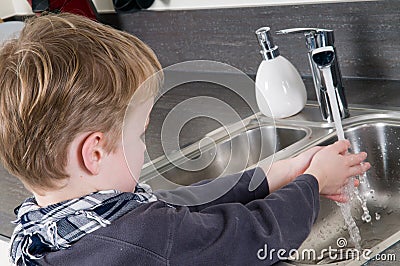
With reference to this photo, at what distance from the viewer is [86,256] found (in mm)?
934

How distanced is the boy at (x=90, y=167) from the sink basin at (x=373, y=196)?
0.91 ft

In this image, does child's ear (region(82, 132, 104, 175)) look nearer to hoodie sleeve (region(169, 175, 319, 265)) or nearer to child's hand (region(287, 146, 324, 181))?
hoodie sleeve (region(169, 175, 319, 265))

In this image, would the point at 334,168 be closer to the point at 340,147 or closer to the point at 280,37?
the point at 340,147

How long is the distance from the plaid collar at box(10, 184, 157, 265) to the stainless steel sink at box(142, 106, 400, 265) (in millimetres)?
382

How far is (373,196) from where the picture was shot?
1.41m

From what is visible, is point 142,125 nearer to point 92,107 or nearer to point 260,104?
point 92,107

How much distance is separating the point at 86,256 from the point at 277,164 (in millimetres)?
385

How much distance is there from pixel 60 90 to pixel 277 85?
2.33 feet

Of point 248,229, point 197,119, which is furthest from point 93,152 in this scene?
point 197,119

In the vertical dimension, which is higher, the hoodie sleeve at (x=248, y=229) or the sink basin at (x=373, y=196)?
the hoodie sleeve at (x=248, y=229)

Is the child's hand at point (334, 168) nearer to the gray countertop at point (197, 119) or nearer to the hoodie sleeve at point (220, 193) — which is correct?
the hoodie sleeve at point (220, 193)

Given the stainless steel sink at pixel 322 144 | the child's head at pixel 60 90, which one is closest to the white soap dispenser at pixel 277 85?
the stainless steel sink at pixel 322 144

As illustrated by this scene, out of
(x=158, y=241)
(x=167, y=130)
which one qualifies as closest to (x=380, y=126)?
(x=167, y=130)

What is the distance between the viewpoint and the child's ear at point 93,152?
0.94 m
